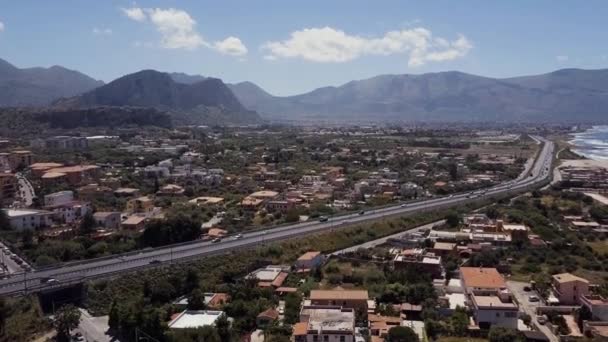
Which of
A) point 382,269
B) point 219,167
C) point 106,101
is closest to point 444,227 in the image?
point 382,269

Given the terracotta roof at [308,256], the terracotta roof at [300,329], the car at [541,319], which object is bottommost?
the car at [541,319]

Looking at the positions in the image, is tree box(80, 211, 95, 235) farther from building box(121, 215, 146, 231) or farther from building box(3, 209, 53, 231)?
building box(3, 209, 53, 231)

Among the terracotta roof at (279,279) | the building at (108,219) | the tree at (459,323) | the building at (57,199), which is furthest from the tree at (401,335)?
the building at (57,199)

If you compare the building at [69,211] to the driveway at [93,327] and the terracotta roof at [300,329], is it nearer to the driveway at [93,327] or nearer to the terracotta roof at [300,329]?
the driveway at [93,327]

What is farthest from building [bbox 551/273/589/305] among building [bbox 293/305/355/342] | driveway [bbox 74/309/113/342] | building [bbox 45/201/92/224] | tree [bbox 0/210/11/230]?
tree [bbox 0/210/11/230]

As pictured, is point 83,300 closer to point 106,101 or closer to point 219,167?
point 219,167

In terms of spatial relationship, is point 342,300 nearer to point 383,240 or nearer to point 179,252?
point 179,252
